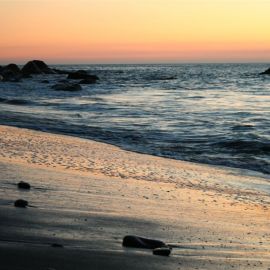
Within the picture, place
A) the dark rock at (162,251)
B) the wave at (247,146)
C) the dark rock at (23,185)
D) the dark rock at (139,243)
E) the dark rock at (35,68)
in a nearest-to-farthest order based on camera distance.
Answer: the dark rock at (162,251), the dark rock at (139,243), the dark rock at (23,185), the wave at (247,146), the dark rock at (35,68)

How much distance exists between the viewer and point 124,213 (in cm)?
566

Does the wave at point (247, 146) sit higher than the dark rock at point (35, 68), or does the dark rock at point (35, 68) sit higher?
the dark rock at point (35, 68)

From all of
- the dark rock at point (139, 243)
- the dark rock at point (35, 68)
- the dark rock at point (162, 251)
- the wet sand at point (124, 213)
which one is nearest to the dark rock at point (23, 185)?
the wet sand at point (124, 213)

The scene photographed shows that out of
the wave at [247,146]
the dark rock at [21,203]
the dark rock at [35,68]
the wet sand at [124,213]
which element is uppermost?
the dark rock at [35,68]

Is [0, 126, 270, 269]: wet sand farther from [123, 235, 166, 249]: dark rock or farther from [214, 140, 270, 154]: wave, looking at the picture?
[214, 140, 270, 154]: wave

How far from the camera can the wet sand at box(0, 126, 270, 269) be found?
400 cm

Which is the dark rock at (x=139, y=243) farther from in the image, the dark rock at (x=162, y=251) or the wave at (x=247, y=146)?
the wave at (x=247, y=146)

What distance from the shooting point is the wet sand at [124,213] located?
400 cm

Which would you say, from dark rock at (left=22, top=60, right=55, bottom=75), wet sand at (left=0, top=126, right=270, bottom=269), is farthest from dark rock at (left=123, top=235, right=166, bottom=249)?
dark rock at (left=22, top=60, right=55, bottom=75)

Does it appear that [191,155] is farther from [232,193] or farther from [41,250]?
[41,250]

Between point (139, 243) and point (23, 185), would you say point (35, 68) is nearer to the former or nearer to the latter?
point (23, 185)

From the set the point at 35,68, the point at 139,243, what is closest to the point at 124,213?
the point at 139,243

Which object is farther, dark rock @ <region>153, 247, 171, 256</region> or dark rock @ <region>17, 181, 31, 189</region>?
dark rock @ <region>17, 181, 31, 189</region>

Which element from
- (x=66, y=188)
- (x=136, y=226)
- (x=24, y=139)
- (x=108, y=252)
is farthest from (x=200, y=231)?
(x=24, y=139)
